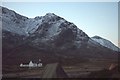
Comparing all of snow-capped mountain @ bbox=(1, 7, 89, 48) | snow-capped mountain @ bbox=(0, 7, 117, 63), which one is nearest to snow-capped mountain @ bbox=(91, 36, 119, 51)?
snow-capped mountain @ bbox=(0, 7, 117, 63)

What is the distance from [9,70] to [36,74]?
665 mm

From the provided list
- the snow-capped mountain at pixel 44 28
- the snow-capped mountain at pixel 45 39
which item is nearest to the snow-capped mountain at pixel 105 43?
the snow-capped mountain at pixel 45 39

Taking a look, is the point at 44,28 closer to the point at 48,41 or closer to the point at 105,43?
the point at 48,41

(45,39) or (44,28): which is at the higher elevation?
(44,28)

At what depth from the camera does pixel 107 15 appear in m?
7.60

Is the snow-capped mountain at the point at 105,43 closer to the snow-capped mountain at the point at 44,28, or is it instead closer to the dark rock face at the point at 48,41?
the dark rock face at the point at 48,41

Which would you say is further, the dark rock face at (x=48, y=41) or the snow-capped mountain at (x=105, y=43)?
the snow-capped mountain at (x=105, y=43)

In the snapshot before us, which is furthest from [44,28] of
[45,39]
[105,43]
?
[105,43]

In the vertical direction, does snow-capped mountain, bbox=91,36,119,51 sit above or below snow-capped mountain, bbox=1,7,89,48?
below

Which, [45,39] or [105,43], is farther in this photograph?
[105,43]

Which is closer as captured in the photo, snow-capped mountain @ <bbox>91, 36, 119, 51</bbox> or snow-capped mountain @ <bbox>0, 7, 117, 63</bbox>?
snow-capped mountain @ <bbox>0, 7, 117, 63</bbox>

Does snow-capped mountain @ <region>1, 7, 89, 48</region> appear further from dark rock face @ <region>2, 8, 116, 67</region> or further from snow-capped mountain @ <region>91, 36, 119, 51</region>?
snow-capped mountain @ <region>91, 36, 119, 51</region>

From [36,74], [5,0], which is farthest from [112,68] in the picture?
[5,0]

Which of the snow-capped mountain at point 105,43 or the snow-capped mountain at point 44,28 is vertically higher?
the snow-capped mountain at point 44,28
